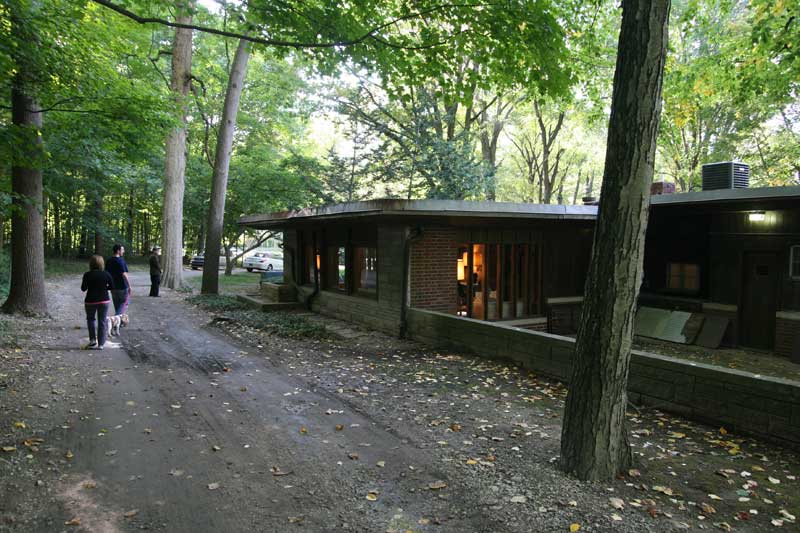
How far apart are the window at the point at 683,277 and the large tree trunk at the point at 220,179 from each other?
14439 mm

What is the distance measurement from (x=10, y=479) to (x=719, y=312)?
42.1 ft

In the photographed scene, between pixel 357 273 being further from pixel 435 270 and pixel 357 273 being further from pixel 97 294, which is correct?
pixel 97 294

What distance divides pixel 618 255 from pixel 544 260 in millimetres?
9191

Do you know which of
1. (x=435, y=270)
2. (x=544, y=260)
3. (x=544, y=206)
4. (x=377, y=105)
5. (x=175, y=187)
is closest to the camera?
(x=544, y=206)

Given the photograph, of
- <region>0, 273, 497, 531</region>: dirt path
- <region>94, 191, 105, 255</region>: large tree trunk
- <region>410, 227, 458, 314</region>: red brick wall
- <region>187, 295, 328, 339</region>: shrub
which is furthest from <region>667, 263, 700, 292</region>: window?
<region>94, 191, 105, 255</region>: large tree trunk

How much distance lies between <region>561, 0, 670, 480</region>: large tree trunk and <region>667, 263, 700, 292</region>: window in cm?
943

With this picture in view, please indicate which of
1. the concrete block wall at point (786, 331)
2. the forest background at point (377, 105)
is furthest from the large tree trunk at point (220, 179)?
the concrete block wall at point (786, 331)

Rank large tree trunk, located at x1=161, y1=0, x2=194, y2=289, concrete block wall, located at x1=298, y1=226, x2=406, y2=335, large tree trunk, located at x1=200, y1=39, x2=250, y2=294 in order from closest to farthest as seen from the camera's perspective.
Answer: concrete block wall, located at x1=298, y1=226, x2=406, y2=335 → large tree trunk, located at x1=200, y1=39, x2=250, y2=294 → large tree trunk, located at x1=161, y1=0, x2=194, y2=289

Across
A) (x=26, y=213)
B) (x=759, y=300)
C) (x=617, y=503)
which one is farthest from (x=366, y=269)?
(x=617, y=503)

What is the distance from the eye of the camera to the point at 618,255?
3.89m

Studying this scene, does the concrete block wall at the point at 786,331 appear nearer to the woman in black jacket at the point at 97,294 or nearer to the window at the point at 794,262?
the window at the point at 794,262

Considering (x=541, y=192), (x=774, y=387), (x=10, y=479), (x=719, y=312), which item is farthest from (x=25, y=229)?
(x=541, y=192)

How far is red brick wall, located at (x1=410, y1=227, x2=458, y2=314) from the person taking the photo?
10.8m

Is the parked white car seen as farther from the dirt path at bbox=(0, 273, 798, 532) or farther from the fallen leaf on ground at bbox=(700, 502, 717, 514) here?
the fallen leaf on ground at bbox=(700, 502, 717, 514)
